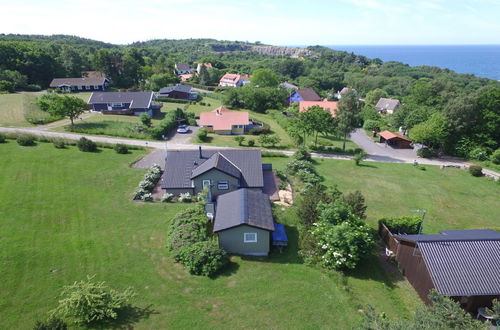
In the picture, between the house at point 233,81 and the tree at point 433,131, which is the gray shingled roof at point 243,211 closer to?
the tree at point 433,131

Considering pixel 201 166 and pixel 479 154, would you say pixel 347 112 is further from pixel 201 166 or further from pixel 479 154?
pixel 201 166

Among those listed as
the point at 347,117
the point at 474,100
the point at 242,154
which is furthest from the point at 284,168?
the point at 474,100

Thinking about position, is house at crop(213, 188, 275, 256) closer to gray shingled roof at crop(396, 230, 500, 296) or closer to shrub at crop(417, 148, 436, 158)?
gray shingled roof at crop(396, 230, 500, 296)

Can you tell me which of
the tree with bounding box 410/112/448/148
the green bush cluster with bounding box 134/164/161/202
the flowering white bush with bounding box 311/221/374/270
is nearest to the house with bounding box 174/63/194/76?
the green bush cluster with bounding box 134/164/161/202

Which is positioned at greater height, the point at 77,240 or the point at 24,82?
the point at 24,82

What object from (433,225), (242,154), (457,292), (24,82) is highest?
(24,82)

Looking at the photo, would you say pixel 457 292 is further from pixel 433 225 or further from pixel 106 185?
pixel 106 185
